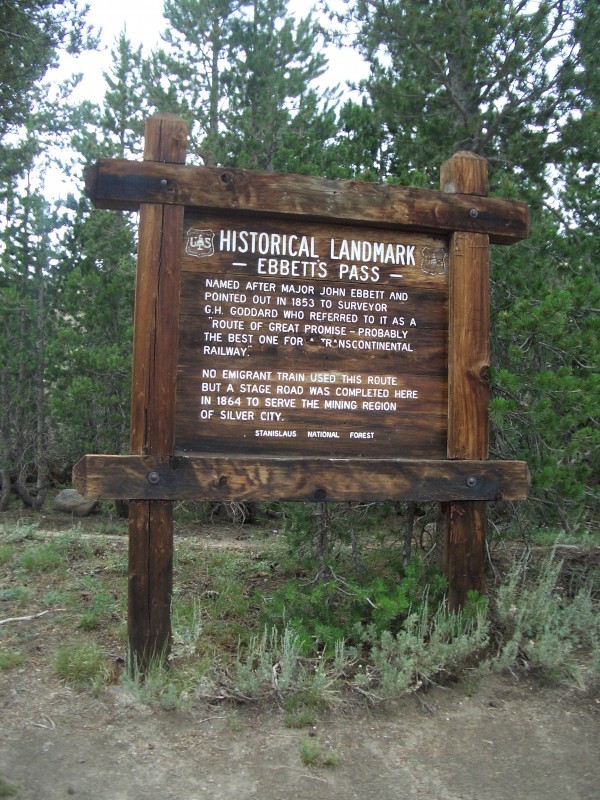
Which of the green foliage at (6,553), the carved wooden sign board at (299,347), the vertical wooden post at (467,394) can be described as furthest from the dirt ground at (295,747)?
the green foliage at (6,553)

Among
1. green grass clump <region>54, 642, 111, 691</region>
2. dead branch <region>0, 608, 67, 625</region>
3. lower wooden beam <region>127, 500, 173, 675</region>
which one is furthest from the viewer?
dead branch <region>0, 608, 67, 625</region>

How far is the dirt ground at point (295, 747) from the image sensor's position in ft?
10.8

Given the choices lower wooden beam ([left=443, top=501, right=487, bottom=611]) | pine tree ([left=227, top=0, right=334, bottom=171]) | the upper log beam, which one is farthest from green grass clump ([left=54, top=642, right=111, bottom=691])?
pine tree ([left=227, top=0, right=334, bottom=171])

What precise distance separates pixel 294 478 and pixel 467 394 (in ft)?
3.81

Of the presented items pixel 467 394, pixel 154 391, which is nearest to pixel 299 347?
pixel 154 391

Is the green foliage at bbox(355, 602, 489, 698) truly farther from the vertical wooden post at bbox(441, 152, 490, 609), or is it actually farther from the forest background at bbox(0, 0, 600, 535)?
the forest background at bbox(0, 0, 600, 535)

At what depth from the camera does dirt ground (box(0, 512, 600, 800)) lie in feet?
10.8

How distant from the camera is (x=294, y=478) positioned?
14.0 feet

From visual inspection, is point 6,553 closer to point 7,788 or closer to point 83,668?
point 83,668

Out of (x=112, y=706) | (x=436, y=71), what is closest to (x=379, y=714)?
(x=112, y=706)

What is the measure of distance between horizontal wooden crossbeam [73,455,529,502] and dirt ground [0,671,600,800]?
105 cm

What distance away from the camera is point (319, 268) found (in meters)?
4.51

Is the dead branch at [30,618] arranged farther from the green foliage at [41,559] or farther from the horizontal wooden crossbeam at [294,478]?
the horizontal wooden crossbeam at [294,478]

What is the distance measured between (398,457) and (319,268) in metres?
1.18
